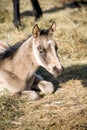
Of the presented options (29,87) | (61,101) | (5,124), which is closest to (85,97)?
(61,101)

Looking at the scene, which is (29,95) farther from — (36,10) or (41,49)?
(36,10)

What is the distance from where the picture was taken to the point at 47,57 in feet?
18.1

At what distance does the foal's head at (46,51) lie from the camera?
5492 mm

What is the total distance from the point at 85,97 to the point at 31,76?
0.76 meters

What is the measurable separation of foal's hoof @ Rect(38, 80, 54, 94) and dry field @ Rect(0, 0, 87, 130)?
8cm

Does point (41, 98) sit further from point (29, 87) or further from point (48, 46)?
point (48, 46)

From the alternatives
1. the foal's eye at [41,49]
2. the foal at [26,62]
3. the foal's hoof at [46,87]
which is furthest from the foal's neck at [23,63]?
the foal's hoof at [46,87]

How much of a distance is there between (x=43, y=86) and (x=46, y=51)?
0.88 m

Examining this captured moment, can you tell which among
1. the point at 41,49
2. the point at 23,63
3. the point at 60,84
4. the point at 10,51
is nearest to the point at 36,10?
the point at 60,84

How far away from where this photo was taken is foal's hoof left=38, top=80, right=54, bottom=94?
244 inches

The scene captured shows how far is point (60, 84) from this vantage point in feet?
21.8

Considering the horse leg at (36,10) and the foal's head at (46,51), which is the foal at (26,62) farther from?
the horse leg at (36,10)

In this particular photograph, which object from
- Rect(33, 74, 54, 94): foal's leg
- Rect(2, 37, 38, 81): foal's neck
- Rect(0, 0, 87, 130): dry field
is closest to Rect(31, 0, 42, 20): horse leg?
Rect(0, 0, 87, 130): dry field

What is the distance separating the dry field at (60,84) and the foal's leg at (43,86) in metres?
0.09
